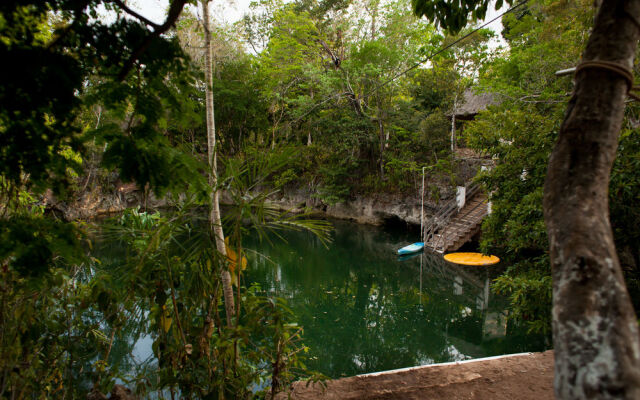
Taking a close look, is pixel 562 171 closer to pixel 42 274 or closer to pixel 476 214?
pixel 42 274

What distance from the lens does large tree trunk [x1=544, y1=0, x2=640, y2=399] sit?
61 cm

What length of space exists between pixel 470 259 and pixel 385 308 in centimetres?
342

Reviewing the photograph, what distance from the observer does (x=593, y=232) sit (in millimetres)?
724

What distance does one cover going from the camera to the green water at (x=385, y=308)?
5238mm

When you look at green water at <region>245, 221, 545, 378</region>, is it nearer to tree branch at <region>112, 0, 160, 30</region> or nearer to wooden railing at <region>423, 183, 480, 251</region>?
wooden railing at <region>423, 183, 480, 251</region>

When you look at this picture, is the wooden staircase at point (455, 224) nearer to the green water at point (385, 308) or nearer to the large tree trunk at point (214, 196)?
the green water at point (385, 308)

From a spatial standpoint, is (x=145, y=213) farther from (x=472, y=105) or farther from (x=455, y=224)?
(x=472, y=105)

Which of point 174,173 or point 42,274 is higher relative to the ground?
point 174,173

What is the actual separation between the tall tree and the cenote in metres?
2.43

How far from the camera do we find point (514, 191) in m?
4.09

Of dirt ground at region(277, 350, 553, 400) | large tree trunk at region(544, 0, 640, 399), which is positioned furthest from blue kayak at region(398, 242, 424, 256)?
large tree trunk at region(544, 0, 640, 399)

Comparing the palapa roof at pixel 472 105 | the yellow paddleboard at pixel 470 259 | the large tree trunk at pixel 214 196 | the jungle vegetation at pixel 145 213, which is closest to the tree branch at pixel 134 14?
the jungle vegetation at pixel 145 213

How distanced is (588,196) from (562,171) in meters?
0.08

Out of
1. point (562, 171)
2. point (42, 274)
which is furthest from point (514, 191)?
point (42, 274)
